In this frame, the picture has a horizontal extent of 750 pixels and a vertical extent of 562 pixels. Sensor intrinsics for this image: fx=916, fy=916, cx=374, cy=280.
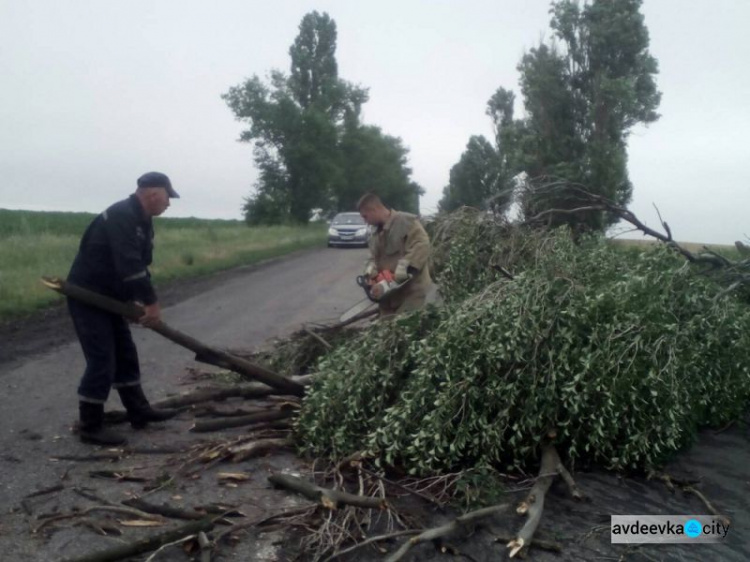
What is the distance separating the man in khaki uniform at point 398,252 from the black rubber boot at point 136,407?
7.09ft

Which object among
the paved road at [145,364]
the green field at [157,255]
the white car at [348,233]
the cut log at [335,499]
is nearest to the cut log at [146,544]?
the paved road at [145,364]

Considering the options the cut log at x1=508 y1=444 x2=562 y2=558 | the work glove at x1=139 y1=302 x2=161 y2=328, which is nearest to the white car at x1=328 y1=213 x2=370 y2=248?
the work glove at x1=139 y1=302 x2=161 y2=328

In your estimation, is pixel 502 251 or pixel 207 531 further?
pixel 502 251

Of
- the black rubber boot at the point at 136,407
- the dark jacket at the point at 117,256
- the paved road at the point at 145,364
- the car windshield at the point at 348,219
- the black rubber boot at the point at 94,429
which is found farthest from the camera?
the car windshield at the point at 348,219

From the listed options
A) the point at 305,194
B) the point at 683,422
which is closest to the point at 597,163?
the point at 683,422

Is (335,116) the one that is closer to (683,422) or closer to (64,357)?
(64,357)

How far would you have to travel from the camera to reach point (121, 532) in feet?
15.3

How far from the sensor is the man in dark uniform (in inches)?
249

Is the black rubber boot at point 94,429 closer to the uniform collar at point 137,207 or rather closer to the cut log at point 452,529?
the uniform collar at point 137,207

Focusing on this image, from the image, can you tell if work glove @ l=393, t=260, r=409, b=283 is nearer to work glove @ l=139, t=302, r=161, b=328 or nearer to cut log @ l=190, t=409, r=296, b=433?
cut log @ l=190, t=409, r=296, b=433

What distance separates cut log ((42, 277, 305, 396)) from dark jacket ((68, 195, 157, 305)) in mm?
129

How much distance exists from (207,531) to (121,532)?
0.48m

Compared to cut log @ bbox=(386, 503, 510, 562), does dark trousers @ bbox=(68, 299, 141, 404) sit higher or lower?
higher

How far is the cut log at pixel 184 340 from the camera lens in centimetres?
636
